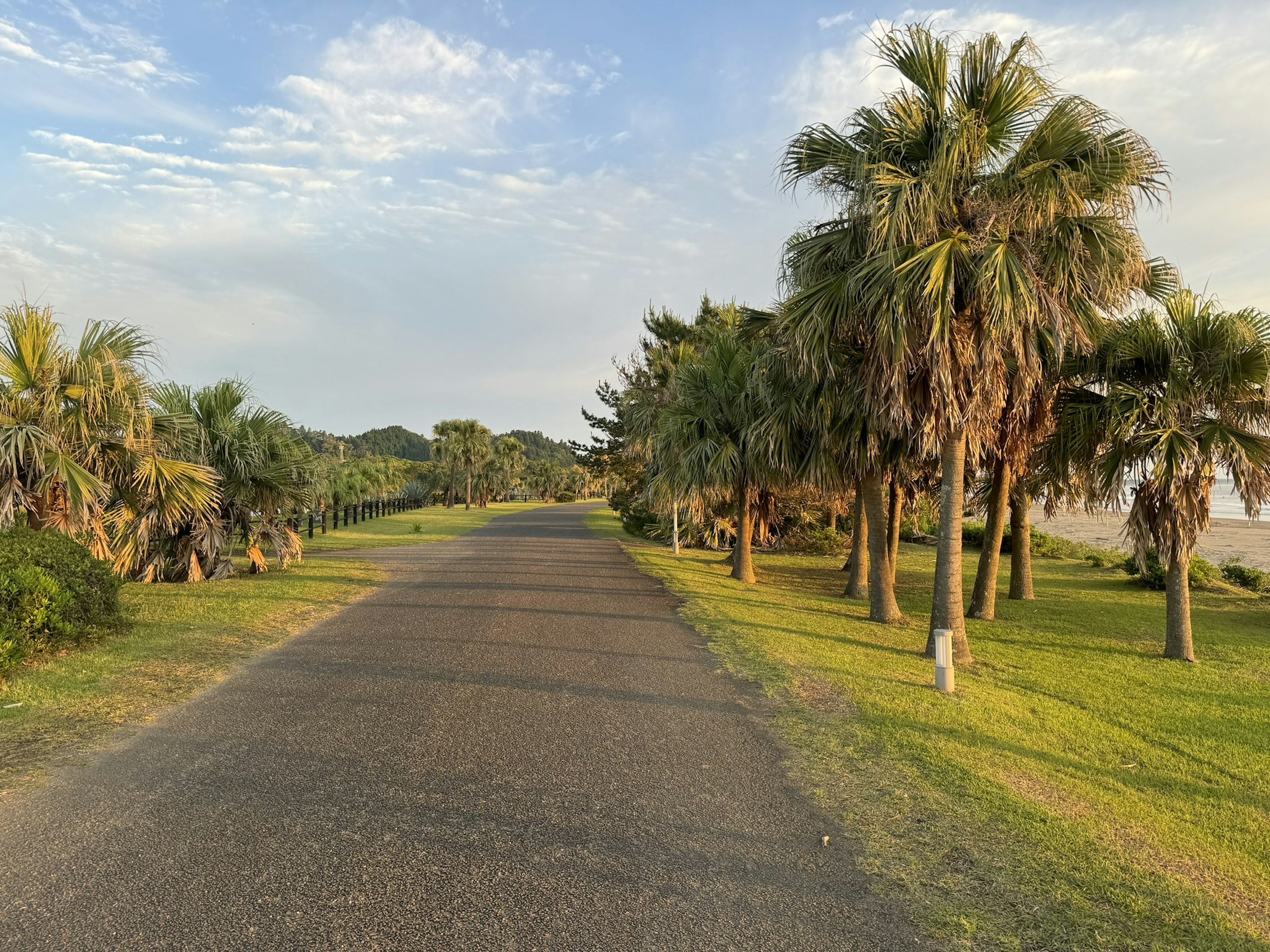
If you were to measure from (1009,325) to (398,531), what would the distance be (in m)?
27.8

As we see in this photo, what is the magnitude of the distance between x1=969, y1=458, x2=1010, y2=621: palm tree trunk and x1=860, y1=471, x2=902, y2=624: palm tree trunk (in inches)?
63.8

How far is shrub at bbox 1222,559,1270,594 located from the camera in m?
16.5

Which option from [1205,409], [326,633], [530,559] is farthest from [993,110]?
[530,559]

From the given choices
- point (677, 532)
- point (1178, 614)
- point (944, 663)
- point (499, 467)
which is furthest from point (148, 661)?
point (499, 467)

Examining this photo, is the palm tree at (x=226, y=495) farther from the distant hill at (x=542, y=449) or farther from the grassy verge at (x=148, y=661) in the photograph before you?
the distant hill at (x=542, y=449)

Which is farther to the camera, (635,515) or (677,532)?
(635,515)

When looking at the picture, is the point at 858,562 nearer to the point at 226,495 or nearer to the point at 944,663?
the point at 944,663

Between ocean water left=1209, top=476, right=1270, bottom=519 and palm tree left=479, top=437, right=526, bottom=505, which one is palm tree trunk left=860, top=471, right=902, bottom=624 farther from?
palm tree left=479, top=437, right=526, bottom=505

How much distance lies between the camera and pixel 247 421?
13.9 meters

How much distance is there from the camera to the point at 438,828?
409 cm

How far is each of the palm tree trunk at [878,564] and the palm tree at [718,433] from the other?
8.06 ft

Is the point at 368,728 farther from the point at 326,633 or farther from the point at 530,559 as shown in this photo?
the point at 530,559

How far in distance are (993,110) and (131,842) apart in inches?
422

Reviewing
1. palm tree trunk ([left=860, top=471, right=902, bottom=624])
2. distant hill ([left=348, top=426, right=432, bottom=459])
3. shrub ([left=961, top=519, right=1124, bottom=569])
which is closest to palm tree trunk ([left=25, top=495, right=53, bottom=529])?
palm tree trunk ([left=860, top=471, right=902, bottom=624])
